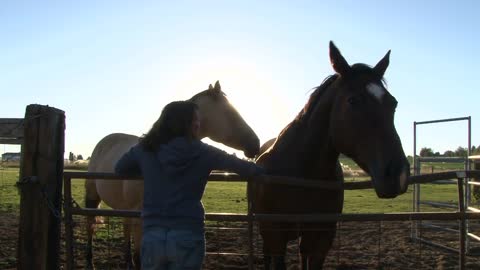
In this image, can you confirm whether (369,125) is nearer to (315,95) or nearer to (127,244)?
(315,95)

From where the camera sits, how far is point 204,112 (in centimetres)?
545

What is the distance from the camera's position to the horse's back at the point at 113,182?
5.40 meters

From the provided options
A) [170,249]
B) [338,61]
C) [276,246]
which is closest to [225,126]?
[276,246]

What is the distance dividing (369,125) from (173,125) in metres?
1.12

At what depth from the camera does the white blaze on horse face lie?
2.82 m

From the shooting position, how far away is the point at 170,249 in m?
2.46

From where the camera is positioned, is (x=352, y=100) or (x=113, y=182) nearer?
(x=352, y=100)

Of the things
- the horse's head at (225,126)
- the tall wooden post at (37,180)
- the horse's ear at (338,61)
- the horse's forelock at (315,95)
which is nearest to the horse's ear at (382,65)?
the horse's ear at (338,61)

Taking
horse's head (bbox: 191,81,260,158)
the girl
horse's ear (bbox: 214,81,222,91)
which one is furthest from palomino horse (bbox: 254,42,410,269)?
horse's ear (bbox: 214,81,222,91)

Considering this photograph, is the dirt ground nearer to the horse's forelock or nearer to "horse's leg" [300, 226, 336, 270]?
"horse's leg" [300, 226, 336, 270]

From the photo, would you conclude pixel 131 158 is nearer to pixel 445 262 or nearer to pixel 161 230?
pixel 161 230

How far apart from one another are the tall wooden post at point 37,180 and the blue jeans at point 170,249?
1.01 metres

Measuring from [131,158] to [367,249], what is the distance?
5818mm

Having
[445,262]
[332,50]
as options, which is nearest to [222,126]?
[332,50]
